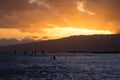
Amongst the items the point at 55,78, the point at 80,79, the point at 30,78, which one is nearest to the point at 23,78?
the point at 30,78

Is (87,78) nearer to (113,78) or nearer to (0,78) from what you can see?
(113,78)

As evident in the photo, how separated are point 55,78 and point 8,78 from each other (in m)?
9.43

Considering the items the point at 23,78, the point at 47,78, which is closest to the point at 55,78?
the point at 47,78

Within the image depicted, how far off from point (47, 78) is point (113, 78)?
1333 centimetres

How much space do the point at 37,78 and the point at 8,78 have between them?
5.89 meters

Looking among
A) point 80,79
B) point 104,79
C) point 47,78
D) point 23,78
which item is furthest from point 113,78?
point 23,78

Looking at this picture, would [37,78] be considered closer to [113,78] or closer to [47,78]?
[47,78]

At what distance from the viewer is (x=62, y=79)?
7269 centimetres

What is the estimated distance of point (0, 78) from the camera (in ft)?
235

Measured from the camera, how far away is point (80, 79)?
73.1m

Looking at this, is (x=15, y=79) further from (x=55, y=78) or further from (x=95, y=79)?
(x=95, y=79)

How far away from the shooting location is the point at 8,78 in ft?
237

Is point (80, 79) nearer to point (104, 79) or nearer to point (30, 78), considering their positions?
point (104, 79)

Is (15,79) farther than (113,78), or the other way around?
(113,78)
